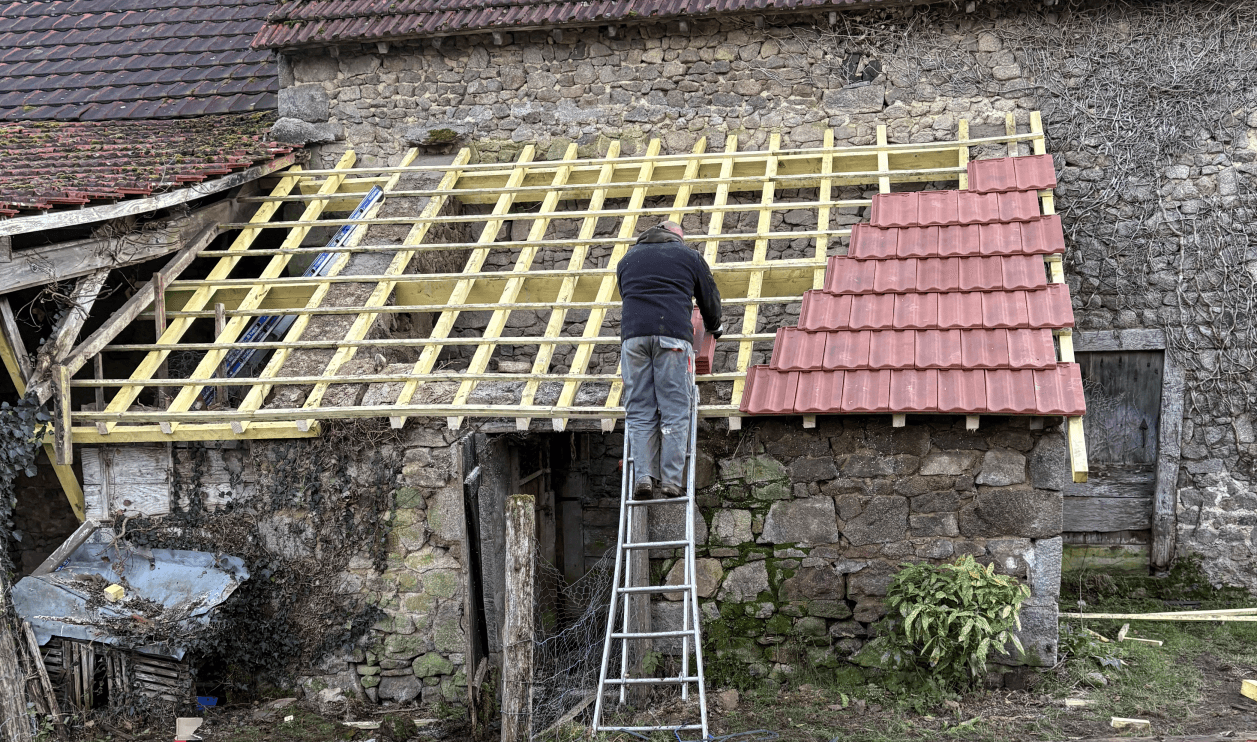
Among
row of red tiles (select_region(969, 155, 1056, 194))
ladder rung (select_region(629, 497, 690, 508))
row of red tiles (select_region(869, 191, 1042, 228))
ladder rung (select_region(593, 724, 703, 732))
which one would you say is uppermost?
row of red tiles (select_region(969, 155, 1056, 194))

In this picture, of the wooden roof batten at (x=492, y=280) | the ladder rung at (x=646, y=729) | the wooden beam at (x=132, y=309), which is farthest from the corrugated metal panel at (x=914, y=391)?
the wooden beam at (x=132, y=309)

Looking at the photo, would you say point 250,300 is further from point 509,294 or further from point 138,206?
point 509,294

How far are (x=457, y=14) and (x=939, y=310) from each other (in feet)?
14.7

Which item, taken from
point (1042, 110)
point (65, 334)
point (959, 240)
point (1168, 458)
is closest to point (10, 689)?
point (65, 334)

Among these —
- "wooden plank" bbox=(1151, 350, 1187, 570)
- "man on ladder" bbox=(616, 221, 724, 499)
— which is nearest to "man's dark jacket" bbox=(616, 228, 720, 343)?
"man on ladder" bbox=(616, 221, 724, 499)

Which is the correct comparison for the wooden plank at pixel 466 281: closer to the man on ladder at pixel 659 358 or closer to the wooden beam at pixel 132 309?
the man on ladder at pixel 659 358

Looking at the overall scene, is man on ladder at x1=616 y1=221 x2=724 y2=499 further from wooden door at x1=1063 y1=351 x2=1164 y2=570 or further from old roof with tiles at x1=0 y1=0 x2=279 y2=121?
old roof with tiles at x1=0 y1=0 x2=279 y2=121

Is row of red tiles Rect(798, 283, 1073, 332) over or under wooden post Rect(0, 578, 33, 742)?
over

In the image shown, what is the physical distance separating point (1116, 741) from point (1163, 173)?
423 centimetres

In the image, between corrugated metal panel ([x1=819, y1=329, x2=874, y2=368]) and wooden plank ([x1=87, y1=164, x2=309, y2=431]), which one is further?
wooden plank ([x1=87, y1=164, x2=309, y2=431])

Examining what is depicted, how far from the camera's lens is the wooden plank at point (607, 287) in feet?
19.0

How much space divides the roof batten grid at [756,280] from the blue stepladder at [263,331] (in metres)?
2.88

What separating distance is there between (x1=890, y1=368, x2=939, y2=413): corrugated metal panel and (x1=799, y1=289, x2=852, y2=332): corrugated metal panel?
0.55 metres

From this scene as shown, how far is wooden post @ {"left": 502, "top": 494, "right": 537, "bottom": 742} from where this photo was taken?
4.90m
